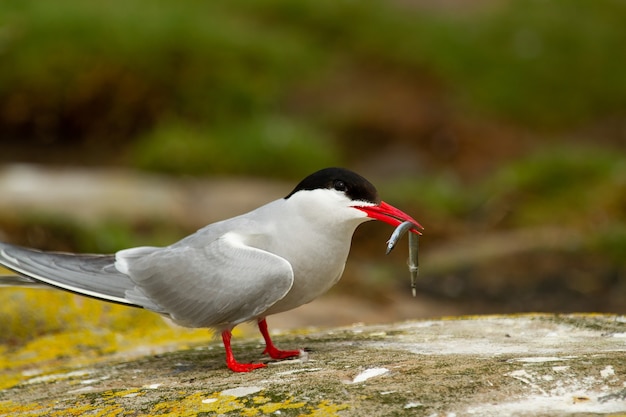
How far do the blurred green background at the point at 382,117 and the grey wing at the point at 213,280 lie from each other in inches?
120

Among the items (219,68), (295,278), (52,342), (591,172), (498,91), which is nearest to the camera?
(295,278)

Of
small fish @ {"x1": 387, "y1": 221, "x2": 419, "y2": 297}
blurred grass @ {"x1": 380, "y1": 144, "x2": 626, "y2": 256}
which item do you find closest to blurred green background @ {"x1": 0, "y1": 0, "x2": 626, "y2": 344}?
blurred grass @ {"x1": 380, "y1": 144, "x2": 626, "y2": 256}

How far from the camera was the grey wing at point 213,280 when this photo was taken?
330cm

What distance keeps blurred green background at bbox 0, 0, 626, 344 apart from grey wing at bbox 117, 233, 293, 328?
3036 millimetres

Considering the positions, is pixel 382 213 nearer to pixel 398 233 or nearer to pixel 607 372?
pixel 398 233

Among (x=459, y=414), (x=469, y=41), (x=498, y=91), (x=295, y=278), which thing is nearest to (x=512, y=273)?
(x=295, y=278)

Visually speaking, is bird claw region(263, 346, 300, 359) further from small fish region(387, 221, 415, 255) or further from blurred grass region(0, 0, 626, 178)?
blurred grass region(0, 0, 626, 178)

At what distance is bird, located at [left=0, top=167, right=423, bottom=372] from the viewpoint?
11.0 ft

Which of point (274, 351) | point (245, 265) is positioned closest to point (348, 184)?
point (245, 265)

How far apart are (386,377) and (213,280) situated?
0.86 meters

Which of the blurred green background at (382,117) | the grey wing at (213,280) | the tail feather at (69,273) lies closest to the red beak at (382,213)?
the grey wing at (213,280)

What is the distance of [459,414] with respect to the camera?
248 centimetres

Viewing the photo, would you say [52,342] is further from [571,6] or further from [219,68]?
[571,6]

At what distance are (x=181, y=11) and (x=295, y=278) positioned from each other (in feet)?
31.7
